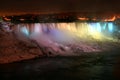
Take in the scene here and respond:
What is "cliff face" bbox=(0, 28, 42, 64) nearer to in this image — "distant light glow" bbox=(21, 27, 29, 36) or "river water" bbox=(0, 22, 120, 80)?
"river water" bbox=(0, 22, 120, 80)

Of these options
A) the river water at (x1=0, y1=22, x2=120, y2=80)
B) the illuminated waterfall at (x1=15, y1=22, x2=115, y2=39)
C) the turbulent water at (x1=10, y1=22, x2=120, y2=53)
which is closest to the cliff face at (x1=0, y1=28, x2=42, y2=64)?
the river water at (x1=0, y1=22, x2=120, y2=80)

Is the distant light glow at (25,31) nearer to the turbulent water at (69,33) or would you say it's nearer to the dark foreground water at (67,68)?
the turbulent water at (69,33)

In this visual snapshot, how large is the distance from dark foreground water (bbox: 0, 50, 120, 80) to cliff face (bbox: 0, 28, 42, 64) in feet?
1.75

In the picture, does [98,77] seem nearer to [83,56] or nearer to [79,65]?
[79,65]

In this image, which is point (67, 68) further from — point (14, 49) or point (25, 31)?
point (25, 31)

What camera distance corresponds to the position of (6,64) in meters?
15.6

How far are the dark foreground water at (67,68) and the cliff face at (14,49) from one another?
21.0 inches

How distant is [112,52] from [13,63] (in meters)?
5.51

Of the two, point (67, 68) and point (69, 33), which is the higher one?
point (69, 33)

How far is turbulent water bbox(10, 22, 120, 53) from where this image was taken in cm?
1862

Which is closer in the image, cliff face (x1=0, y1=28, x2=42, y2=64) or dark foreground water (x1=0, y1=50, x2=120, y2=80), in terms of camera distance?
dark foreground water (x1=0, y1=50, x2=120, y2=80)

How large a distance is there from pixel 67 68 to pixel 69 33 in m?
5.80

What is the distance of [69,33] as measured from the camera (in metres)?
20.2

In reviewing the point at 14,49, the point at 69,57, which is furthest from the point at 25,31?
the point at 69,57
